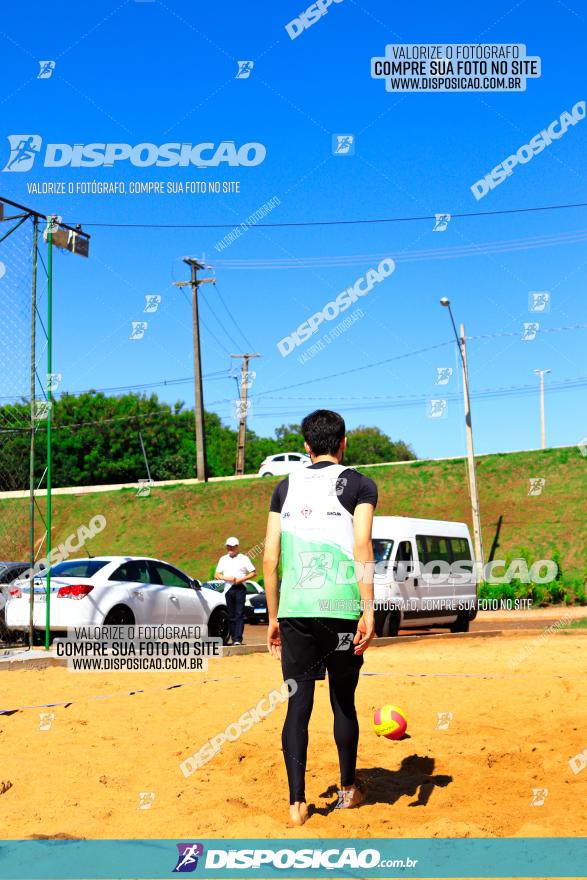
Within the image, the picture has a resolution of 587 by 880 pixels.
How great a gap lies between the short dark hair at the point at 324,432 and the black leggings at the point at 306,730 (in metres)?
1.20

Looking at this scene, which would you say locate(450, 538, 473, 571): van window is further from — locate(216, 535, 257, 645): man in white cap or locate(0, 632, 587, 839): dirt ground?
locate(0, 632, 587, 839): dirt ground

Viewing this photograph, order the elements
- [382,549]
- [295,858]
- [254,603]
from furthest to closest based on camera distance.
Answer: [254,603]
[382,549]
[295,858]

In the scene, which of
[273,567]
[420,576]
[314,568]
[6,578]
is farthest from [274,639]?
[420,576]

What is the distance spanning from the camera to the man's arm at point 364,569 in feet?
15.9

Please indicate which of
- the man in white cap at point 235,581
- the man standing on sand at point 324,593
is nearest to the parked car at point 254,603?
the man in white cap at point 235,581

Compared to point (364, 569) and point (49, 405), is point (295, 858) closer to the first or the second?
point (364, 569)

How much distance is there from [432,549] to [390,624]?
2497 millimetres

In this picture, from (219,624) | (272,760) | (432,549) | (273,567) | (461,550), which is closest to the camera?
(273,567)

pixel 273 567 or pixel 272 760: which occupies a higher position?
pixel 273 567

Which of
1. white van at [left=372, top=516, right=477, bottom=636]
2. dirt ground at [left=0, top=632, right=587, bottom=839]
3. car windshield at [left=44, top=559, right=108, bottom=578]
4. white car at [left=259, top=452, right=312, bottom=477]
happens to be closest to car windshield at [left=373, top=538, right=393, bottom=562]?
white van at [left=372, top=516, right=477, bottom=636]

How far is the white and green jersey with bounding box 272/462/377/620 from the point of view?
4.89 meters

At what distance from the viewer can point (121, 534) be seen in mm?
47406

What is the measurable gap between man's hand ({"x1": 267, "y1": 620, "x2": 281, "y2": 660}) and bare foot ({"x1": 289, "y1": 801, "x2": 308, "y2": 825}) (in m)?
0.77

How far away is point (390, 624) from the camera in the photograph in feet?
58.1
